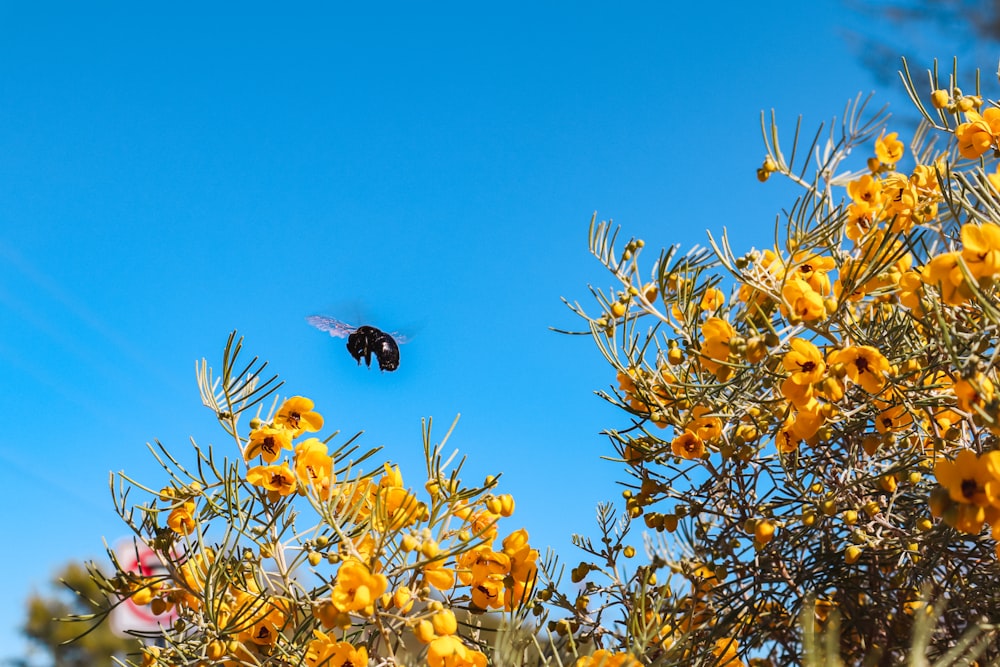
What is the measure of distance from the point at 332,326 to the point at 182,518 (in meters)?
1.13

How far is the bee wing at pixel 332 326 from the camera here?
268 cm

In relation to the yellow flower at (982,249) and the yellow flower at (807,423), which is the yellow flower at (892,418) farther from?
the yellow flower at (982,249)

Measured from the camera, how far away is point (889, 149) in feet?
6.77

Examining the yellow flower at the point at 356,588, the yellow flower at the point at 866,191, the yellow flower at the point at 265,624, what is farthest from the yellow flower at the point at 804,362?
the yellow flower at the point at 265,624

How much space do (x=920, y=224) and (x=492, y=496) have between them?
1161 millimetres

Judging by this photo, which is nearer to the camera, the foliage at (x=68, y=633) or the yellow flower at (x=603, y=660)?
the yellow flower at (x=603, y=660)

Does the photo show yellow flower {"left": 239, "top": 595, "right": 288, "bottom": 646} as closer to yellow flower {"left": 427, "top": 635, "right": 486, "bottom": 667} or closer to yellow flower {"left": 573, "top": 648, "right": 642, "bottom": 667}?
yellow flower {"left": 427, "top": 635, "right": 486, "bottom": 667}

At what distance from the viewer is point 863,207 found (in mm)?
1891

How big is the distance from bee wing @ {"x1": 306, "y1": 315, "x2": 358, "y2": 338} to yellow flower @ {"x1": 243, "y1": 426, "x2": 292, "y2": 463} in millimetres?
1107

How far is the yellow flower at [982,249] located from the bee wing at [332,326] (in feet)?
6.35

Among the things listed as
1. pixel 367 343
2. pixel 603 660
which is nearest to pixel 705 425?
pixel 603 660

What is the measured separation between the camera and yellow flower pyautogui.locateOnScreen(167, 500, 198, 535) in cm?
165

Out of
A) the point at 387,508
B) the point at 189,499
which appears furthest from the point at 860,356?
the point at 189,499

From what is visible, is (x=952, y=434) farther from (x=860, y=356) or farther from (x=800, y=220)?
(x=800, y=220)
